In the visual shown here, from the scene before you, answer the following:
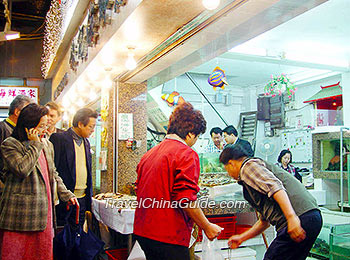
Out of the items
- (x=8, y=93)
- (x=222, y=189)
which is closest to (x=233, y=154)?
(x=222, y=189)

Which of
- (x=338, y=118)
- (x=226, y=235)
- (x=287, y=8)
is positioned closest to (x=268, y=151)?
(x=226, y=235)

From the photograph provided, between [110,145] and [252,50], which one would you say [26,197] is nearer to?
[110,145]

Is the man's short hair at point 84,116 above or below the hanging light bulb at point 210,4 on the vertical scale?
below

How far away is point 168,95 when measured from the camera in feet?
19.5

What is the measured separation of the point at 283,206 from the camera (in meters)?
2.38

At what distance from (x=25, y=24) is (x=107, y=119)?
21.1 feet

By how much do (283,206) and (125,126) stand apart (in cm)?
324

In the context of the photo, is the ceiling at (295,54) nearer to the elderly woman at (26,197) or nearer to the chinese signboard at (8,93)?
the elderly woman at (26,197)

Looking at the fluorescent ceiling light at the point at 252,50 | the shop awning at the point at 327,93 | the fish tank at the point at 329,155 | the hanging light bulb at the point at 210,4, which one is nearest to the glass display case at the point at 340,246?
the fish tank at the point at 329,155

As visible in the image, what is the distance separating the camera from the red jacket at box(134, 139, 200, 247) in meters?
2.29

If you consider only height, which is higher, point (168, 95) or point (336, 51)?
point (336, 51)

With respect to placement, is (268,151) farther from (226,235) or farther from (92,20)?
(92,20)

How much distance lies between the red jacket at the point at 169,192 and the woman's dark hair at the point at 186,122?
147mm

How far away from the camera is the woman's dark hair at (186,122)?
2504mm
